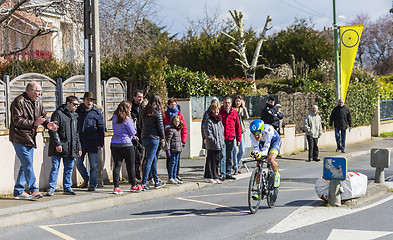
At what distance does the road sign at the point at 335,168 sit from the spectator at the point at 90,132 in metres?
4.18

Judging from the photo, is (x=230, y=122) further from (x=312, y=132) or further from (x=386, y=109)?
(x=386, y=109)

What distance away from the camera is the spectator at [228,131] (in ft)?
38.2

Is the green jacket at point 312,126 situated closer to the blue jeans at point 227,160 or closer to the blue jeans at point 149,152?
the blue jeans at point 227,160

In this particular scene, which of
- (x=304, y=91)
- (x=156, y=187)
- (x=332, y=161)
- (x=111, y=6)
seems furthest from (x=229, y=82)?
(x=332, y=161)

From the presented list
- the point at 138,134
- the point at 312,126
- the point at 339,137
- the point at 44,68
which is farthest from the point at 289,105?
the point at 138,134

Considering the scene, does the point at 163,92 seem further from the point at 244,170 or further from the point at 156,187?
the point at 156,187

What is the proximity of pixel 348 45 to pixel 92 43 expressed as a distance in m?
11.5

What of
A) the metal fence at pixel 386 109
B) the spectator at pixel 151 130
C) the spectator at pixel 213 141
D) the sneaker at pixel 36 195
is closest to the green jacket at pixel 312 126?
the spectator at pixel 213 141


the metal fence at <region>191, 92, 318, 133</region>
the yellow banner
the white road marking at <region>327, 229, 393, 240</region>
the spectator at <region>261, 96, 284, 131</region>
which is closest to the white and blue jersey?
the white road marking at <region>327, 229, 393, 240</region>

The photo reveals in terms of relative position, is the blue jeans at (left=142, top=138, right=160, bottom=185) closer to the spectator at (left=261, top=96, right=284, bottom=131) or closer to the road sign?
the road sign

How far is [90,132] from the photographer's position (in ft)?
30.9

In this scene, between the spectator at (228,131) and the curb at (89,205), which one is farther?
the spectator at (228,131)

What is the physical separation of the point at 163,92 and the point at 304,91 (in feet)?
29.3

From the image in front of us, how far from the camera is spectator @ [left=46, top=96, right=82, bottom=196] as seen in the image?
8.80 meters
